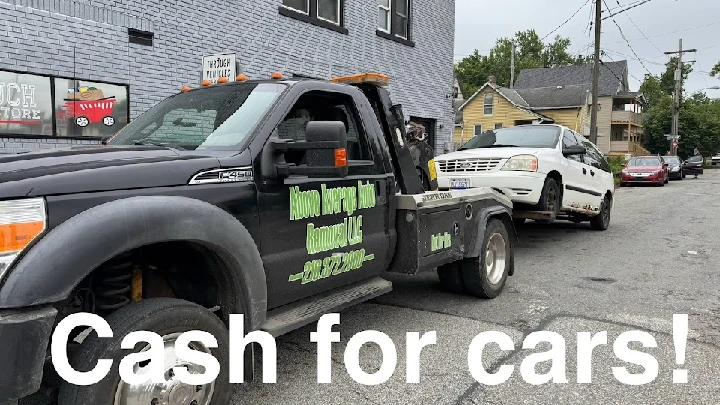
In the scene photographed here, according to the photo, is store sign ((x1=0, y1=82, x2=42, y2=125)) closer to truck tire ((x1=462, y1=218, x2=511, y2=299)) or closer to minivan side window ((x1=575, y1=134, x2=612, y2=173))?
A: truck tire ((x1=462, y1=218, x2=511, y2=299))

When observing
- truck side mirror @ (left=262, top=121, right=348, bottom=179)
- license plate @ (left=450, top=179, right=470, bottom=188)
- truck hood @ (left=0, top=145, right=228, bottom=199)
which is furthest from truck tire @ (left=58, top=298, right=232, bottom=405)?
license plate @ (left=450, top=179, right=470, bottom=188)

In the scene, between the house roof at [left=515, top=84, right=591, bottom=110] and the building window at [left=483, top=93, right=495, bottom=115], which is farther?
the house roof at [left=515, top=84, right=591, bottom=110]

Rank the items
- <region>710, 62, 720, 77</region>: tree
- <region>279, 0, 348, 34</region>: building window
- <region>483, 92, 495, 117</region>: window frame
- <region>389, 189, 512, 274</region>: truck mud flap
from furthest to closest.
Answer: <region>710, 62, 720, 77</region>: tree < <region>483, 92, 495, 117</region>: window frame < <region>279, 0, 348, 34</region>: building window < <region>389, 189, 512, 274</region>: truck mud flap

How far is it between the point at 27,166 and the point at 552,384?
127 inches

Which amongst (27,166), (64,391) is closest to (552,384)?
(64,391)

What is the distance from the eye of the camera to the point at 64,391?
2.38 metres

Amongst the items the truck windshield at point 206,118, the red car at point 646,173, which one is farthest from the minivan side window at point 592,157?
the red car at point 646,173

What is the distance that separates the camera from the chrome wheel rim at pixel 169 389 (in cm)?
246

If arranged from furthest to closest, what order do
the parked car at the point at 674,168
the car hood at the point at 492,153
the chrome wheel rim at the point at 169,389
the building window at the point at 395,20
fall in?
the parked car at the point at 674,168, the building window at the point at 395,20, the car hood at the point at 492,153, the chrome wheel rim at the point at 169,389

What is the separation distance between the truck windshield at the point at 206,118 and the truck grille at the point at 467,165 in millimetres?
4563

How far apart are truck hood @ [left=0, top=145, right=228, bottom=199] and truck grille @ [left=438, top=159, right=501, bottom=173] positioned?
17.2 ft

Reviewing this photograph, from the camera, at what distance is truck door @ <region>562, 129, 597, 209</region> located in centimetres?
834

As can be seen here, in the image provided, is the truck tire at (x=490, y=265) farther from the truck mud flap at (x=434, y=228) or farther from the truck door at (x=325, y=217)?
the truck door at (x=325, y=217)

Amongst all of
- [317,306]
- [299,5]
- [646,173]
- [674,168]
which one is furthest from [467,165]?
[674,168]
